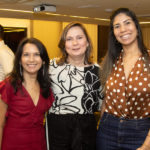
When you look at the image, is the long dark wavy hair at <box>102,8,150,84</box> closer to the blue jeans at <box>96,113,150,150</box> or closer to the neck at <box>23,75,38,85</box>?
the blue jeans at <box>96,113,150,150</box>

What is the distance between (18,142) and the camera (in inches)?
Answer: 81.3

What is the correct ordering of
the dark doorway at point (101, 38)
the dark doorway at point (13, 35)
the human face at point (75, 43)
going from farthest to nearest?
the dark doorway at point (101, 38)
the dark doorway at point (13, 35)
the human face at point (75, 43)

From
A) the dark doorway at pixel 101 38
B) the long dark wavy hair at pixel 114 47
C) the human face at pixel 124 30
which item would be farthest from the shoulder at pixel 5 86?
the dark doorway at pixel 101 38

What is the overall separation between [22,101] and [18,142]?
330 millimetres

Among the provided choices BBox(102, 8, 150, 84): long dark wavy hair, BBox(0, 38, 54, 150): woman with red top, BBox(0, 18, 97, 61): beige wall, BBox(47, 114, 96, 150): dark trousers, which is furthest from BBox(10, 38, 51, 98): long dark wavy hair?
BBox(0, 18, 97, 61): beige wall

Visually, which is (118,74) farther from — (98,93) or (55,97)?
(55,97)

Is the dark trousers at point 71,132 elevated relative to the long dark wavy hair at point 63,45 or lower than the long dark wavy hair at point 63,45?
lower

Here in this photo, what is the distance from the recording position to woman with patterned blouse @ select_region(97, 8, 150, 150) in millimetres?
1887

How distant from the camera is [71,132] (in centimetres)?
213

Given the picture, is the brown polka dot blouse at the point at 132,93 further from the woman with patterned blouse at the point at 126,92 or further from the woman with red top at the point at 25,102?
the woman with red top at the point at 25,102

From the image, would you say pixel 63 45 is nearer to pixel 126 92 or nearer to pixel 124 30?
pixel 124 30

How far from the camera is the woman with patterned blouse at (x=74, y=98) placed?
2121 mm

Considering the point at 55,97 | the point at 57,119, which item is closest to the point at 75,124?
the point at 57,119

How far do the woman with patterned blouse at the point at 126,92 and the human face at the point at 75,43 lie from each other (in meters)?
0.24
